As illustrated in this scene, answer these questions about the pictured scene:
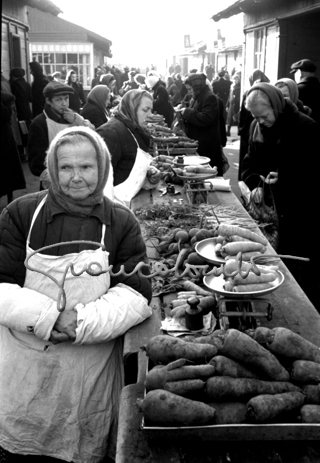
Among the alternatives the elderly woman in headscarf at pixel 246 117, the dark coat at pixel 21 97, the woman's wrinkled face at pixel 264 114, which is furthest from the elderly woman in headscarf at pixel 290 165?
the dark coat at pixel 21 97

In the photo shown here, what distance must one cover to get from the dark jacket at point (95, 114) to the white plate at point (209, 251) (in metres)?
5.14

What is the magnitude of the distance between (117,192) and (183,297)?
224 cm

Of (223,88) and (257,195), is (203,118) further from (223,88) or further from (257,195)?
(223,88)

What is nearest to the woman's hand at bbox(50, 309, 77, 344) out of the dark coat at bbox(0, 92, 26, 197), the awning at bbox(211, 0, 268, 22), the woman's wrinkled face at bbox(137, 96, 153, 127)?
the woman's wrinkled face at bbox(137, 96, 153, 127)

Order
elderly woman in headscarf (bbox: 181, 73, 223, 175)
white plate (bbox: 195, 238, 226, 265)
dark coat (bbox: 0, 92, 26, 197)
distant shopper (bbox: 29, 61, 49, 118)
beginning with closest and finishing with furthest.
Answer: white plate (bbox: 195, 238, 226, 265) → dark coat (bbox: 0, 92, 26, 197) → elderly woman in headscarf (bbox: 181, 73, 223, 175) → distant shopper (bbox: 29, 61, 49, 118)

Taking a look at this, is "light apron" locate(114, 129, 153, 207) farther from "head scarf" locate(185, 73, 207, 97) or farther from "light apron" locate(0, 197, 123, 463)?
"head scarf" locate(185, 73, 207, 97)

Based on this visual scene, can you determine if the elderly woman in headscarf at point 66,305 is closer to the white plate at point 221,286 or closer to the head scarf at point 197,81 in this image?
the white plate at point 221,286

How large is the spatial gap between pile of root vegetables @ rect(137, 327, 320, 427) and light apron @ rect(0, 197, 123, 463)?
0.40m

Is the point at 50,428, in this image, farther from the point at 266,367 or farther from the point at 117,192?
the point at 117,192

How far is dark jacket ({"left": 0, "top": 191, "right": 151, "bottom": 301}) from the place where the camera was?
230 centimetres

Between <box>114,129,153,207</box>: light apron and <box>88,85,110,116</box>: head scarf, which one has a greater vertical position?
<box>88,85,110,116</box>: head scarf

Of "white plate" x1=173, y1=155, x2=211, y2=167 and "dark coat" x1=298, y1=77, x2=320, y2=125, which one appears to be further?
"dark coat" x1=298, y1=77, x2=320, y2=125

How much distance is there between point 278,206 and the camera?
482 centimetres

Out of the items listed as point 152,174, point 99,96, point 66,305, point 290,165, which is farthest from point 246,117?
point 66,305
